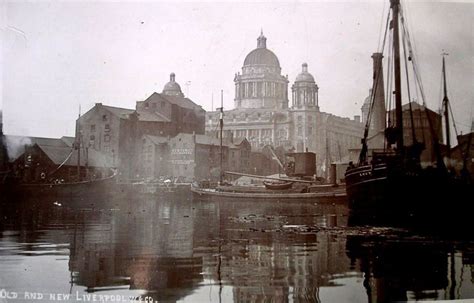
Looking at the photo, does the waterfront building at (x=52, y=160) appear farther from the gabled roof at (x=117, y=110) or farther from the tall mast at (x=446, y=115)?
the tall mast at (x=446, y=115)

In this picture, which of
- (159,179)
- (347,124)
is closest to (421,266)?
(347,124)

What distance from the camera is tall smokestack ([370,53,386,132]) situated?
17.1 ft

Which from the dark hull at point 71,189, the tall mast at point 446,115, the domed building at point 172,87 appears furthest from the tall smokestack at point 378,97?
the dark hull at point 71,189

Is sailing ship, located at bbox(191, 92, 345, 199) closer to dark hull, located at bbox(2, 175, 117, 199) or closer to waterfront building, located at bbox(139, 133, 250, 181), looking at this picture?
waterfront building, located at bbox(139, 133, 250, 181)

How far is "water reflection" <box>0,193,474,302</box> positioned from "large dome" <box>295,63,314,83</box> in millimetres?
2040

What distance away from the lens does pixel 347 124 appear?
6.33m

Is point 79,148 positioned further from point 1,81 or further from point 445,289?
point 445,289

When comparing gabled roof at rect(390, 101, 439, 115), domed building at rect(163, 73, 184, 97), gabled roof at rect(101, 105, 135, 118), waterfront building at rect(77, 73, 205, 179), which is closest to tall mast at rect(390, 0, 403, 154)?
gabled roof at rect(390, 101, 439, 115)

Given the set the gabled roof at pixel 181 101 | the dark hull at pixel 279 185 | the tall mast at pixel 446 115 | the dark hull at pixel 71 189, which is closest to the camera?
the tall mast at pixel 446 115

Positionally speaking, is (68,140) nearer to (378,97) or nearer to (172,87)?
(172,87)

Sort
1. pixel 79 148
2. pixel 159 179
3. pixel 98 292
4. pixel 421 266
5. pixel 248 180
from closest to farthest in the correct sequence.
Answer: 1. pixel 98 292
2. pixel 421 266
3. pixel 79 148
4. pixel 159 179
5. pixel 248 180

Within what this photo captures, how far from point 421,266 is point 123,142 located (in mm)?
5817

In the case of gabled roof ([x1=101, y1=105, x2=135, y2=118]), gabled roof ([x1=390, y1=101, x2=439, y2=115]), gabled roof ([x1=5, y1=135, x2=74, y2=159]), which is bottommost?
gabled roof ([x1=5, y1=135, x2=74, y2=159])

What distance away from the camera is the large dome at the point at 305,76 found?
5.07 meters
